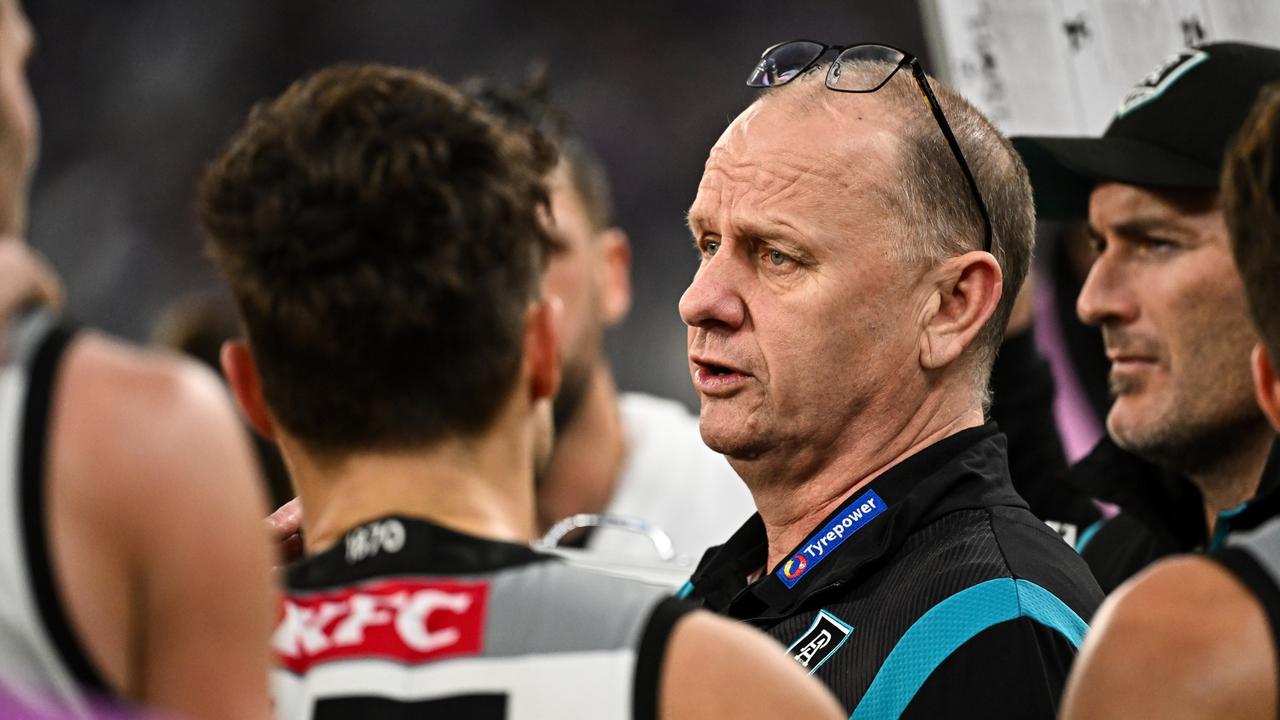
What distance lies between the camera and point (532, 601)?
1256mm

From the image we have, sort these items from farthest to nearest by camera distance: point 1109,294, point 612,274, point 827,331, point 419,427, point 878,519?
point 612,274 < point 1109,294 < point 827,331 < point 878,519 < point 419,427

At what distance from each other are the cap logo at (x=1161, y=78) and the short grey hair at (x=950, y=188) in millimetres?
554

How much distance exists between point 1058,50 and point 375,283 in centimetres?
206

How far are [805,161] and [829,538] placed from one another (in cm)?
56

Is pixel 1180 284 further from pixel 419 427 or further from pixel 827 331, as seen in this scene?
pixel 419 427

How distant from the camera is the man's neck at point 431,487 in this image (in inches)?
51.4

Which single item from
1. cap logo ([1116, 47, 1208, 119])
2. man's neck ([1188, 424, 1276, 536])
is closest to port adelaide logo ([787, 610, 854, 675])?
man's neck ([1188, 424, 1276, 536])

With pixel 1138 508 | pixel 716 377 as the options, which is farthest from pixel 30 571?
pixel 1138 508

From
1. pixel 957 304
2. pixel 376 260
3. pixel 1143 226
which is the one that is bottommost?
pixel 1143 226

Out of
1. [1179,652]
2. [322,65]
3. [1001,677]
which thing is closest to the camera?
[1179,652]

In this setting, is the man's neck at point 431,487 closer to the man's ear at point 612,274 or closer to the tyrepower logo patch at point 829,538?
the tyrepower logo patch at point 829,538

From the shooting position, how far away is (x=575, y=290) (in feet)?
14.1

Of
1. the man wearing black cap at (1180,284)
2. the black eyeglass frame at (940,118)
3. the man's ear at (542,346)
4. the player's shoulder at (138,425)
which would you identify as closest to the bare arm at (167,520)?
the player's shoulder at (138,425)

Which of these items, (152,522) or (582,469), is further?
(582,469)
